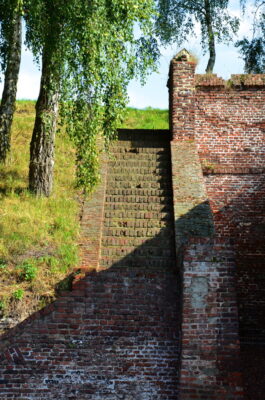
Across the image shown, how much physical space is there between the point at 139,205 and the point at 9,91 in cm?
496

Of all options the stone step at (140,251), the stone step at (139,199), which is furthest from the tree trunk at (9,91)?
the stone step at (140,251)

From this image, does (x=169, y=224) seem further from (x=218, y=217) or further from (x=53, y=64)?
(x=53, y=64)

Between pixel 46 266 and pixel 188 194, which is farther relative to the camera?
pixel 188 194

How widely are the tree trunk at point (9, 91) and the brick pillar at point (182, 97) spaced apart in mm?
3977

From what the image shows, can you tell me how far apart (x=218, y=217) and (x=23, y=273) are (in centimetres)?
474

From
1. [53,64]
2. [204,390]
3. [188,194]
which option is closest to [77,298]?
[204,390]

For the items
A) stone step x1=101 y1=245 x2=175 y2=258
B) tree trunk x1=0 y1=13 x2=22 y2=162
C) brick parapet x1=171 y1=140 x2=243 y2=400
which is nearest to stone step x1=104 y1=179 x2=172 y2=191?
stone step x1=101 y1=245 x2=175 y2=258

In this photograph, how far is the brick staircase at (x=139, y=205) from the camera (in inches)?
301

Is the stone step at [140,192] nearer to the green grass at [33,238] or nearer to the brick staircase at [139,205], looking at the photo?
the brick staircase at [139,205]

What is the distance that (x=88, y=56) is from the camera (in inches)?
306

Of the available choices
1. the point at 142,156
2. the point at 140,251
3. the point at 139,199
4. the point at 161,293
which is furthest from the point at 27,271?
the point at 142,156

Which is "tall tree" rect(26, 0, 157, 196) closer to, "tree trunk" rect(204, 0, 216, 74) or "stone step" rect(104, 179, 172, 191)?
"stone step" rect(104, 179, 172, 191)

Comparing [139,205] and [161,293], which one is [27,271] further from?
[139,205]

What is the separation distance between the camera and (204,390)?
19.4ft
